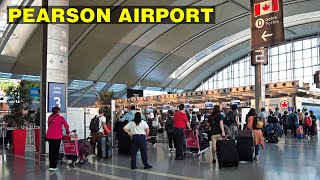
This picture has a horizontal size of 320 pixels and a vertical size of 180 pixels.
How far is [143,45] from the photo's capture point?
113 feet

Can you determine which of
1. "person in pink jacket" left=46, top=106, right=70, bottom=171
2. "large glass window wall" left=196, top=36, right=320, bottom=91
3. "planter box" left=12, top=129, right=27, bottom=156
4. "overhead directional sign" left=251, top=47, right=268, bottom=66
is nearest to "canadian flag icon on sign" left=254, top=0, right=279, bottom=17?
"overhead directional sign" left=251, top=47, right=268, bottom=66

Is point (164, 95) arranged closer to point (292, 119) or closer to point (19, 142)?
point (292, 119)

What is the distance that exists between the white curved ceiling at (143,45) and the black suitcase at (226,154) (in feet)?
61.6

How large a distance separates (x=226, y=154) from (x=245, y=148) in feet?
4.10

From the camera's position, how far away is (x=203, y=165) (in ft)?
27.8

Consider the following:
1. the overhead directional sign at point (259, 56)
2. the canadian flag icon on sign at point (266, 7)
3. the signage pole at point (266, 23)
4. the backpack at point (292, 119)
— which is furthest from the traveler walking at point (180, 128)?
the backpack at point (292, 119)

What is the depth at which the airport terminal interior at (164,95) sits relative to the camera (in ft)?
26.7

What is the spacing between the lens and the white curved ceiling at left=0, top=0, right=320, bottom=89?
95.7 ft

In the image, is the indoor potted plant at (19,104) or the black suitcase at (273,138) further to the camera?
the black suitcase at (273,138)

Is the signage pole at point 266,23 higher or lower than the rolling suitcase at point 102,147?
higher

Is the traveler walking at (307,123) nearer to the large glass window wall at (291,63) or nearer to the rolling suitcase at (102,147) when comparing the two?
the rolling suitcase at (102,147)

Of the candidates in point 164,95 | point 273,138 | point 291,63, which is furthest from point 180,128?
point 291,63

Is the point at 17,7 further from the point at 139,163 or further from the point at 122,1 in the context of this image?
the point at 139,163

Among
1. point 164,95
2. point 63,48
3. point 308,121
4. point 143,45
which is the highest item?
point 143,45
